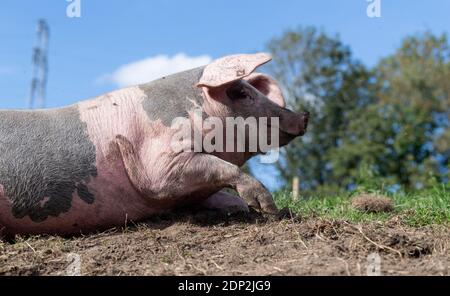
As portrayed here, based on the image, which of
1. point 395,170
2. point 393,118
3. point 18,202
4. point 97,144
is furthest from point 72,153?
point 393,118

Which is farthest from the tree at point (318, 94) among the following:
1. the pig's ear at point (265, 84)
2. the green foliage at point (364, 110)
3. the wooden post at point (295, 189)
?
the pig's ear at point (265, 84)

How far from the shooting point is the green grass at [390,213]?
21.6 ft

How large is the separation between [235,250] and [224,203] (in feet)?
4.03

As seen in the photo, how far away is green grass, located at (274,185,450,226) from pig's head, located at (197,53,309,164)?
0.88 m

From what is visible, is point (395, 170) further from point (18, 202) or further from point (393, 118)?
point (18, 202)

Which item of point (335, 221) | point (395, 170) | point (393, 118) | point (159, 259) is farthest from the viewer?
point (393, 118)

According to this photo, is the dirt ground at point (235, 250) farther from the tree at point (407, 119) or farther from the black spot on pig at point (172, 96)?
the tree at point (407, 119)

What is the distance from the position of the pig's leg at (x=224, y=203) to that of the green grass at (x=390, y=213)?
60 centimetres

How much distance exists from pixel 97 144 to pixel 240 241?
1.62m

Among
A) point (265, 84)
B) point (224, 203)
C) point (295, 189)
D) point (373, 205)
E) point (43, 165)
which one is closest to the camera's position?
point (43, 165)

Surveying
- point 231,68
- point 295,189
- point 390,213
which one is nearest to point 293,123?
point 231,68

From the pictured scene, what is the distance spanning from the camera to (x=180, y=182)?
5.63 m

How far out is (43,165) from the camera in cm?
571

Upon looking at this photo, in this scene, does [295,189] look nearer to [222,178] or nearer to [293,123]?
[293,123]
